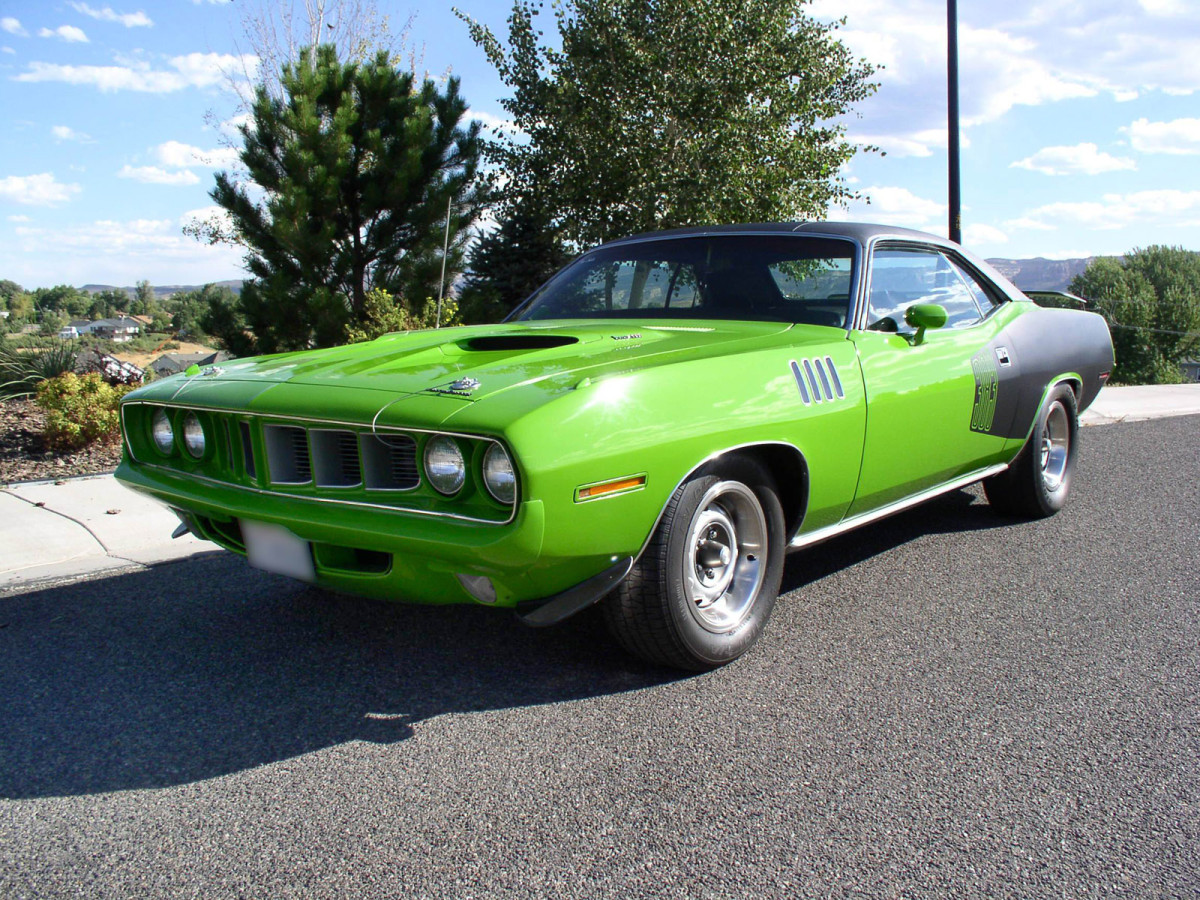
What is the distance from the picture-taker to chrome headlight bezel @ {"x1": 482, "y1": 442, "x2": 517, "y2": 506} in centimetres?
233

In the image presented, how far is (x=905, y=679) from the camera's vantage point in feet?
9.34

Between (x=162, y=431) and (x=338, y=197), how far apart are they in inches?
456

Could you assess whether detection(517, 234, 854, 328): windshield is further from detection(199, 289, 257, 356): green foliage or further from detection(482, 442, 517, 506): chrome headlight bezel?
detection(199, 289, 257, 356): green foliage

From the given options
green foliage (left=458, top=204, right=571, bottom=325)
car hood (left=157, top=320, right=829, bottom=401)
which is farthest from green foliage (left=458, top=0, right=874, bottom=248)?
car hood (left=157, top=320, right=829, bottom=401)

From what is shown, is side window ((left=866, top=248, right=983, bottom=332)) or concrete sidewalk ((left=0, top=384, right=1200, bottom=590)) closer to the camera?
side window ((left=866, top=248, right=983, bottom=332))

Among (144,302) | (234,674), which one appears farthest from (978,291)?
(144,302)

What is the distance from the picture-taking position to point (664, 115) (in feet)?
56.4

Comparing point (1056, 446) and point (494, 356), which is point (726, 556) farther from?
point (1056, 446)

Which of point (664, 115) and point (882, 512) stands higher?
point (664, 115)

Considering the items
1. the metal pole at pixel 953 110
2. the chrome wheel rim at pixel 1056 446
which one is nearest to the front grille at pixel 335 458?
the chrome wheel rim at pixel 1056 446

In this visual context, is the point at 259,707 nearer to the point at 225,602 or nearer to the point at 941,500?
the point at 225,602

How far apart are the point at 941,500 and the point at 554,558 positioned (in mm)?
3710

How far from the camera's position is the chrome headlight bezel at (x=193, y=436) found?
3.07 meters

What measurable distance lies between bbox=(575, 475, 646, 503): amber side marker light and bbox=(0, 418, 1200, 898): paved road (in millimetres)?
656
